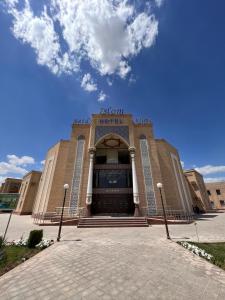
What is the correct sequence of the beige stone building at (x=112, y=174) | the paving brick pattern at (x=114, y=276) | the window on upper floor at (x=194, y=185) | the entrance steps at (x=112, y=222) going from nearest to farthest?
1. the paving brick pattern at (x=114, y=276)
2. the entrance steps at (x=112, y=222)
3. the beige stone building at (x=112, y=174)
4. the window on upper floor at (x=194, y=185)

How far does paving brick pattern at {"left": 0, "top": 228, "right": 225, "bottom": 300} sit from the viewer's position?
11.2 feet

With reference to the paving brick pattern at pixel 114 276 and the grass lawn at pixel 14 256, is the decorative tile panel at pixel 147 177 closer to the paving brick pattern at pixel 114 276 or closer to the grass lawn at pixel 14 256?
the paving brick pattern at pixel 114 276

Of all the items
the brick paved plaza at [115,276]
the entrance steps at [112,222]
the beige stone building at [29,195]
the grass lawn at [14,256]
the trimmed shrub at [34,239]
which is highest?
the beige stone building at [29,195]

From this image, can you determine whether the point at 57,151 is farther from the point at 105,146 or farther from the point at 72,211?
the point at 72,211

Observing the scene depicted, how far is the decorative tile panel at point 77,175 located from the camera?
1817 centimetres

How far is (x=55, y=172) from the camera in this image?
21438mm

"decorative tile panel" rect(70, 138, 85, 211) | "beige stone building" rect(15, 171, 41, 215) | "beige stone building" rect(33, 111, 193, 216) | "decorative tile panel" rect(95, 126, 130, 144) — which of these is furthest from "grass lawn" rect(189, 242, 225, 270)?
"beige stone building" rect(15, 171, 41, 215)

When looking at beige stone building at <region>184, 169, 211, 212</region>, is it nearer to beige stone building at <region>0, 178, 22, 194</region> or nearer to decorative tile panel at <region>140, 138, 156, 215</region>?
decorative tile panel at <region>140, 138, 156, 215</region>

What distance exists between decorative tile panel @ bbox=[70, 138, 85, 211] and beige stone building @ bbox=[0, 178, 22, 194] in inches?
1387

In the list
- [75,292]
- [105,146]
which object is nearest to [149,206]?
[105,146]

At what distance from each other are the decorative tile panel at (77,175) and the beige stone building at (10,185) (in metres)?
35.2

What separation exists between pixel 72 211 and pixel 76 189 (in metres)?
2.48

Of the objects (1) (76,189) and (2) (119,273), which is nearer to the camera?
(2) (119,273)

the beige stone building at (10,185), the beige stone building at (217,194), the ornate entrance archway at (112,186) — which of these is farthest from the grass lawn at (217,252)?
the beige stone building at (10,185)
